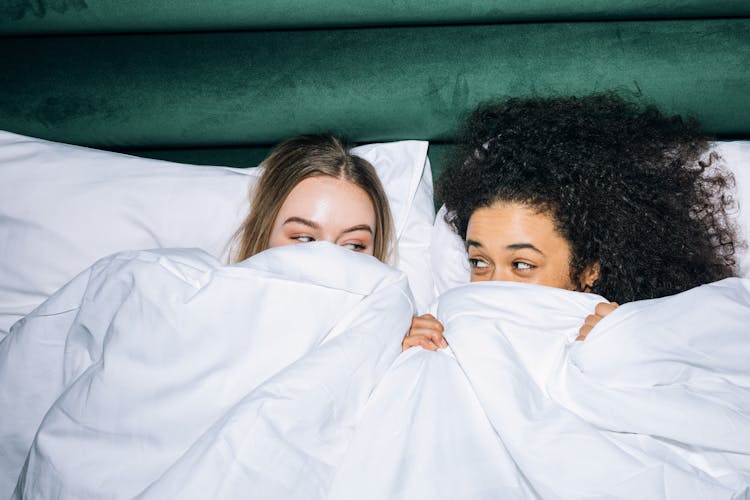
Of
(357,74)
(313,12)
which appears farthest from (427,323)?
(313,12)

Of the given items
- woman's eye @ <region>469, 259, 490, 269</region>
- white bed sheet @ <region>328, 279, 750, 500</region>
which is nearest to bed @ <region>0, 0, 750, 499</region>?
white bed sheet @ <region>328, 279, 750, 500</region>

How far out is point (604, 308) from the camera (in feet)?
2.89

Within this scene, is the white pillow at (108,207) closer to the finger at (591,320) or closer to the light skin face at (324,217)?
the light skin face at (324,217)

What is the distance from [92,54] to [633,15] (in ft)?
4.36

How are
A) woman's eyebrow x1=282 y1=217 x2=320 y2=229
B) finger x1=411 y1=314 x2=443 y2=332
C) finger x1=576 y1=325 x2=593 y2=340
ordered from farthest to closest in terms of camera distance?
woman's eyebrow x1=282 y1=217 x2=320 y2=229
finger x1=411 y1=314 x2=443 y2=332
finger x1=576 y1=325 x2=593 y2=340

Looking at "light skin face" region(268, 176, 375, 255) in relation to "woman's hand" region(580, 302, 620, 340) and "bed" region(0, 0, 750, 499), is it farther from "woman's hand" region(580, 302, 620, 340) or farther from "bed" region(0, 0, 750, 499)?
"woman's hand" region(580, 302, 620, 340)

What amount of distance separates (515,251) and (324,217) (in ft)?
1.40

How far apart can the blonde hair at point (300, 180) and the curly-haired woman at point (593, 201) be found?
21 centimetres

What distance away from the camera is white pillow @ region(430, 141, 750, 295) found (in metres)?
1.09

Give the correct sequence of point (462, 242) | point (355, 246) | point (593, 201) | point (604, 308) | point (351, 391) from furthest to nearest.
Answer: point (462, 242) → point (355, 246) → point (593, 201) → point (604, 308) → point (351, 391)

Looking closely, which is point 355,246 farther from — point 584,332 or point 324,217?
point 584,332

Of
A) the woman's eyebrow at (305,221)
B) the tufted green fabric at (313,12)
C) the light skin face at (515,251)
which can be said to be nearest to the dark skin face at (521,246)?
the light skin face at (515,251)

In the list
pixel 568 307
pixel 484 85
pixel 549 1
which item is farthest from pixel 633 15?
pixel 568 307

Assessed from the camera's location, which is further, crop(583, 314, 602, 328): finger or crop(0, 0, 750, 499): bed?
crop(583, 314, 602, 328): finger
